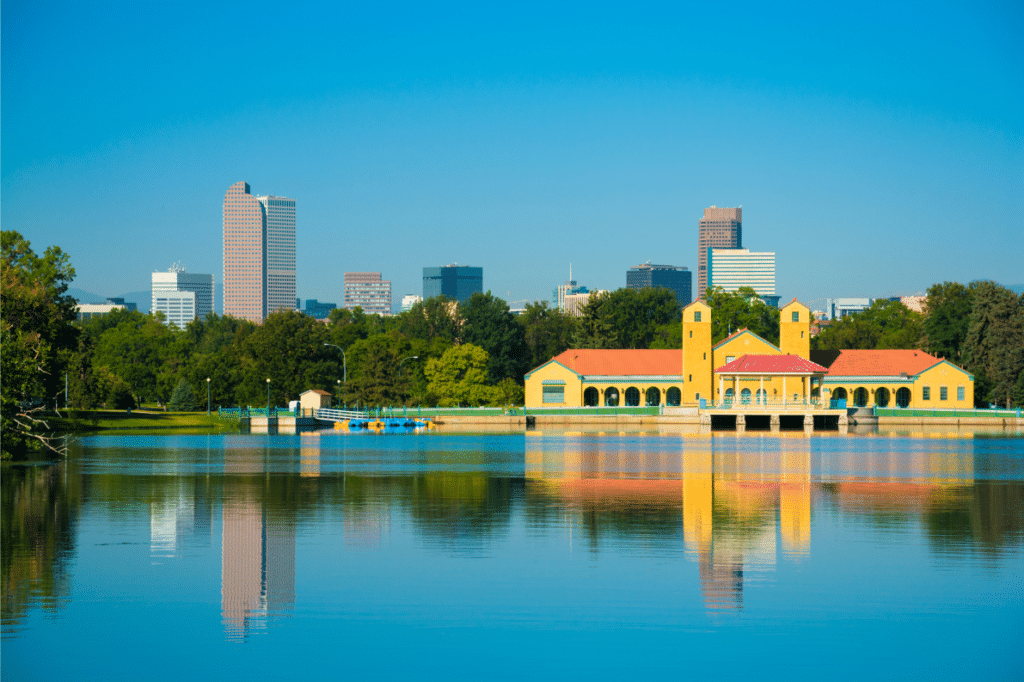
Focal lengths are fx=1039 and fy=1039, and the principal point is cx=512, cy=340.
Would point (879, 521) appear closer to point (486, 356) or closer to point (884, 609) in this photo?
point (884, 609)

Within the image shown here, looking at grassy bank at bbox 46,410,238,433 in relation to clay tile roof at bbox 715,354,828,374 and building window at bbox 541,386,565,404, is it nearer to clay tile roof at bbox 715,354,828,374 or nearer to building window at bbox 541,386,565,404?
building window at bbox 541,386,565,404

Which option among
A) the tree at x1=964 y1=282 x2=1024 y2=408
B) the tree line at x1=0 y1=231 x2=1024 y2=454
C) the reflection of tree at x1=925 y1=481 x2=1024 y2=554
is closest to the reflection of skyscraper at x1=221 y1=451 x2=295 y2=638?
the reflection of tree at x1=925 y1=481 x2=1024 y2=554

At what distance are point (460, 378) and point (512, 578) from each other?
7670cm

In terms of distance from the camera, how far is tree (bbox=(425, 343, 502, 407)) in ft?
297

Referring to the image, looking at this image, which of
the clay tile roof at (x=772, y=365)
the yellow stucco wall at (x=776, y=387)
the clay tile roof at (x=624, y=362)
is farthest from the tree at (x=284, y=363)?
the yellow stucco wall at (x=776, y=387)

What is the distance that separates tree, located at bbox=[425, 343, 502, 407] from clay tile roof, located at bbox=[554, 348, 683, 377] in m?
7.72

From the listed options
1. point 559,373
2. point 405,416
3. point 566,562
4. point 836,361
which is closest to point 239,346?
point 405,416

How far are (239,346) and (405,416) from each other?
928 inches

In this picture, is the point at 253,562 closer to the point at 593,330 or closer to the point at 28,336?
the point at 28,336

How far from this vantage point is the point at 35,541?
18.5 m

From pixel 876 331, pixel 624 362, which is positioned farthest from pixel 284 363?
pixel 876 331

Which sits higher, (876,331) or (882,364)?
(876,331)

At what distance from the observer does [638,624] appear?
1291 centimetres

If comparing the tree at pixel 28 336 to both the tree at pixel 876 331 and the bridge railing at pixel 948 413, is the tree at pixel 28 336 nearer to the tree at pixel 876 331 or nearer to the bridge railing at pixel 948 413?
the bridge railing at pixel 948 413
